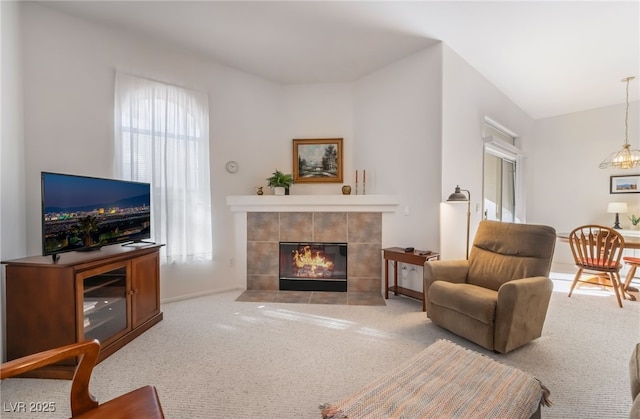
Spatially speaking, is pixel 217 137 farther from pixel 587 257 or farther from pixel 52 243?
pixel 587 257

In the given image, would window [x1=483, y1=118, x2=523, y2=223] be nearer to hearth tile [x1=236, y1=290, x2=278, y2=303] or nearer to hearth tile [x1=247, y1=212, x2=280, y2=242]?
hearth tile [x1=247, y1=212, x2=280, y2=242]

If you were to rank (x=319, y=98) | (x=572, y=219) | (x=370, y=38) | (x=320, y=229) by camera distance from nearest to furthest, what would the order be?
(x=370, y=38) → (x=320, y=229) → (x=319, y=98) → (x=572, y=219)

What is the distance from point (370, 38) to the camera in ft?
10.1

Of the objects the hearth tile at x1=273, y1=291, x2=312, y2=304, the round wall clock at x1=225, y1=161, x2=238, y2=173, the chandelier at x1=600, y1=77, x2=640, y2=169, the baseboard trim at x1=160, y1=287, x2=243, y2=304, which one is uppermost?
the chandelier at x1=600, y1=77, x2=640, y2=169

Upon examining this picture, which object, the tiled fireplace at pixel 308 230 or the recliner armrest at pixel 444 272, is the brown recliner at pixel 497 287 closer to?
the recliner armrest at pixel 444 272

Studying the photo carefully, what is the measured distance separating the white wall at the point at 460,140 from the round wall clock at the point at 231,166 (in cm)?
270

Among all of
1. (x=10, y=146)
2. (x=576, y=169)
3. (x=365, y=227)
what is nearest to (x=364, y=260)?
(x=365, y=227)

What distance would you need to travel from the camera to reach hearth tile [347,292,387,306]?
10.9 feet

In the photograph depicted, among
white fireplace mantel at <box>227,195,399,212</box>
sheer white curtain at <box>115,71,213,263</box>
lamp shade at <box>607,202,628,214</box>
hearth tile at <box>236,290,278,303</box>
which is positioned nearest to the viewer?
sheer white curtain at <box>115,71,213,263</box>

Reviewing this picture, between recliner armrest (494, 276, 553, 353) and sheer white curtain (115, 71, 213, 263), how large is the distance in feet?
10.4

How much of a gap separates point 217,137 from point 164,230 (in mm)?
1384

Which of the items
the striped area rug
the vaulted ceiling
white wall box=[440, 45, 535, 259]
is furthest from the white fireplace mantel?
the striped area rug

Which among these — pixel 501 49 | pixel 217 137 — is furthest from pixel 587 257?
pixel 217 137

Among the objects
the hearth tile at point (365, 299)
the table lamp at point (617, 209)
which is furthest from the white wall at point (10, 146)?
the table lamp at point (617, 209)
